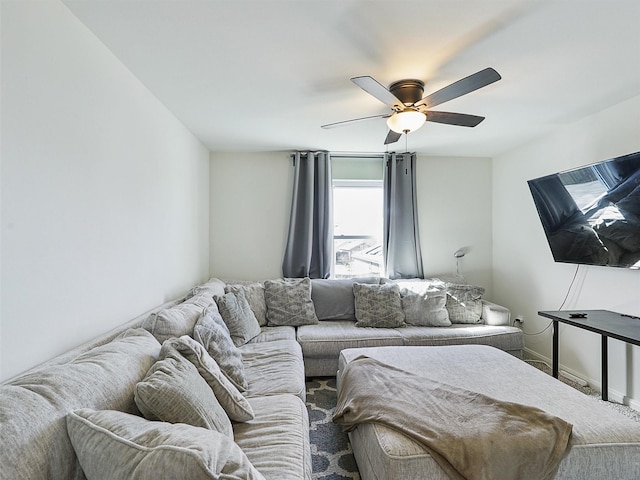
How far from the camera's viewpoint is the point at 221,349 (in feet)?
6.86

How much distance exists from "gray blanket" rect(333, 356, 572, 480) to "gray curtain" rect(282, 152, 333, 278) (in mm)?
2475

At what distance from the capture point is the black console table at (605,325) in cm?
230

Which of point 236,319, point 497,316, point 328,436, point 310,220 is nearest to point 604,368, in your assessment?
point 497,316

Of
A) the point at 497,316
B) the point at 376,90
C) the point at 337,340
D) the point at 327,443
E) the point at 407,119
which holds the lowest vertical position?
the point at 327,443

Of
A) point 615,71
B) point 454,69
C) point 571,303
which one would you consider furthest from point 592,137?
point 454,69

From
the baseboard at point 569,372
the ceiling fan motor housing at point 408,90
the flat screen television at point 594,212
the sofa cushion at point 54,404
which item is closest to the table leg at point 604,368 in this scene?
the baseboard at point 569,372

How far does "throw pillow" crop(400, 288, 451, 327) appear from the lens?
3607mm

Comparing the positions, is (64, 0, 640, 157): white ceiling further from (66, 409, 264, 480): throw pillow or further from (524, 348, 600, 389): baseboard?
(524, 348, 600, 389): baseboard

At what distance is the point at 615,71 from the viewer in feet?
7.70

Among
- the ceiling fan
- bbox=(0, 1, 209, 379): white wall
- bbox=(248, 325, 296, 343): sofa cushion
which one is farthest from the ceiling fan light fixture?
bbox=(248, 325, 296, 343): sofa cushion

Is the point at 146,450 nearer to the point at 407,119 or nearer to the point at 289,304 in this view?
the point at 407,119

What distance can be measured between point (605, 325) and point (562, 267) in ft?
3.57

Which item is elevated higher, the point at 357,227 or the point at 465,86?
the point at 465,86

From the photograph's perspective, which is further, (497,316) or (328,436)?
(497,316)
